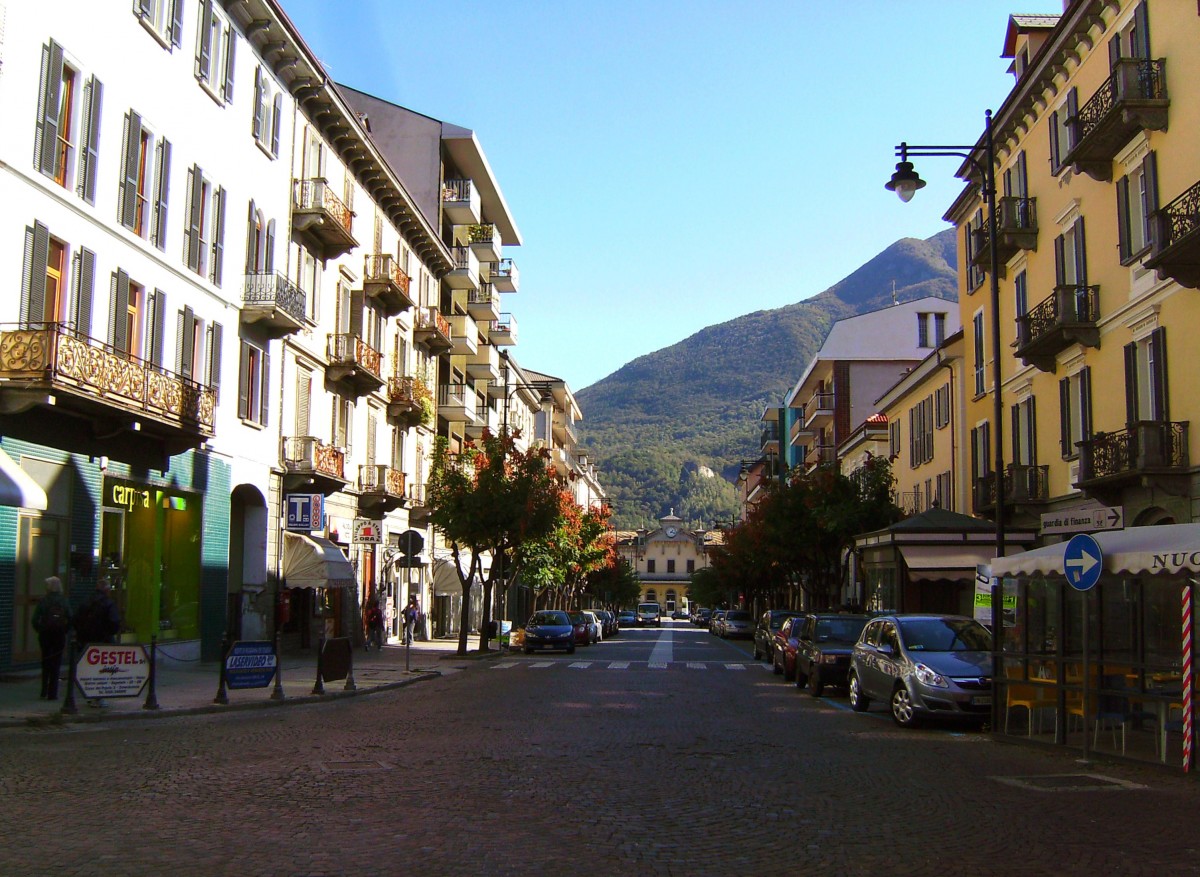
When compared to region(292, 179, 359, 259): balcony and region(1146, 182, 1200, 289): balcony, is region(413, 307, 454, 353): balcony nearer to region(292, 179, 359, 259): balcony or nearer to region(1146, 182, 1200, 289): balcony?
region(292, 179, 359, 259): balcony

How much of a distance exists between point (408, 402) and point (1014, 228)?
20.9 m

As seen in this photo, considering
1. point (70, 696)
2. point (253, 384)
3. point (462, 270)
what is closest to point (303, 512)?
point (253, 384)

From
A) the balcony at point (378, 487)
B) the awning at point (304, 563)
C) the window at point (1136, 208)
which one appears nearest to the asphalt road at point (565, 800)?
the window at point (1136, 208)

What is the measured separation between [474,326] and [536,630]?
18947mm

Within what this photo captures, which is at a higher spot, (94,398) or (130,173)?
(130,173)

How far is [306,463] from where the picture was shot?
32000mm

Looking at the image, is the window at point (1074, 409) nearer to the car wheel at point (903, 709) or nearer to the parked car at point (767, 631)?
the parked car at point (767, 631)

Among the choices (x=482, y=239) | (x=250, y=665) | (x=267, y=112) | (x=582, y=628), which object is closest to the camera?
(x=250, y=665)

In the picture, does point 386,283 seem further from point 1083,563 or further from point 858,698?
point 1083,563

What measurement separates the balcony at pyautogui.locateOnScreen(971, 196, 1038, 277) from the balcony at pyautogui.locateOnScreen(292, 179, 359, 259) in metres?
17.5

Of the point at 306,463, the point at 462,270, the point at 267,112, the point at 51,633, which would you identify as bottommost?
the point at 51,633

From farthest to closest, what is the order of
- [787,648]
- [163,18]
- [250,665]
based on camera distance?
[787,648]
[163,18]
[250,665]

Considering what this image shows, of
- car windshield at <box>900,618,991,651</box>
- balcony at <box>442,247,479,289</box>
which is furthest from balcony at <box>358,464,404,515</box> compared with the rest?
car windshield at <box>900,618,991,651</box>

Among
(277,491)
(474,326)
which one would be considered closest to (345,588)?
(277,491)
